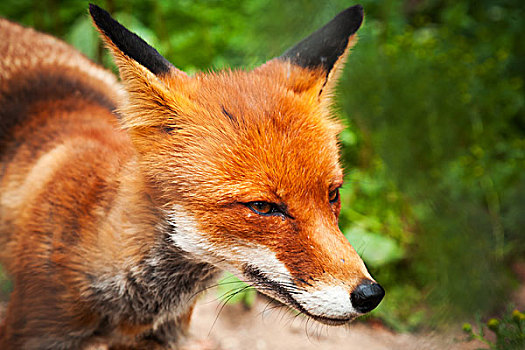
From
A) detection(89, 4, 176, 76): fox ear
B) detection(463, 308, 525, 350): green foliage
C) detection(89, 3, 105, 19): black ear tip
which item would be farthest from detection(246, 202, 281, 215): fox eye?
detection(463, 308, 525, 350): green foliage

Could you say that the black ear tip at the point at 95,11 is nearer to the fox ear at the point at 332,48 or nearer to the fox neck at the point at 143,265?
the fox neck at the point at 143,265

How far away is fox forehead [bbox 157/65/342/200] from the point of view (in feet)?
6.64

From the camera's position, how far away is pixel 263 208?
2027 millimetres

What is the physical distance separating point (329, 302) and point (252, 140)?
2.44 ft

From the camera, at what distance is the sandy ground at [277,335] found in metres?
3.80

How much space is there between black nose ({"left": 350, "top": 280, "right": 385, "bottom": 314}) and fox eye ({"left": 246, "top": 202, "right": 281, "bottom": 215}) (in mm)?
457

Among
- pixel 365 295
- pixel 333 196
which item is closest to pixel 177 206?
pixel 333 196

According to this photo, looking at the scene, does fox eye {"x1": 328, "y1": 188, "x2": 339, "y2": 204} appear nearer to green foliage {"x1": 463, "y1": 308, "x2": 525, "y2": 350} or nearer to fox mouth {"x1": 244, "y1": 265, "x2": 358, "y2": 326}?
fox mouth {"x1": 244, "y1": 265, "x2": 358, "y2": 326}

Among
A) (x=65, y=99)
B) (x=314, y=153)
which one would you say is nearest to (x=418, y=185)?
(x=314, y=153)

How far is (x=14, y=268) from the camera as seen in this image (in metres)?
2.64

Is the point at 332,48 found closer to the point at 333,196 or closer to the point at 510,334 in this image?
the point at 333,196

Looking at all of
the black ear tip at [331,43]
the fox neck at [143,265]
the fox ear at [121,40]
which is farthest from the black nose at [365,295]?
the fox ear at [121,40]

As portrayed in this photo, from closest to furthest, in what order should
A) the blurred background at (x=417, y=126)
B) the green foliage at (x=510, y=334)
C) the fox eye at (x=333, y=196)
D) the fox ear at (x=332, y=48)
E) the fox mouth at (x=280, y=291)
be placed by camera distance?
the fox mouth at (x=280, y=291) → the fox eye at (x=333, y=196) → the fox ear at (x=332, y=48) → the green foliage at (x=510, y=334) → the blurred background at (x=417, y=126)

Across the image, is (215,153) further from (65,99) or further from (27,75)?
(27,75)
